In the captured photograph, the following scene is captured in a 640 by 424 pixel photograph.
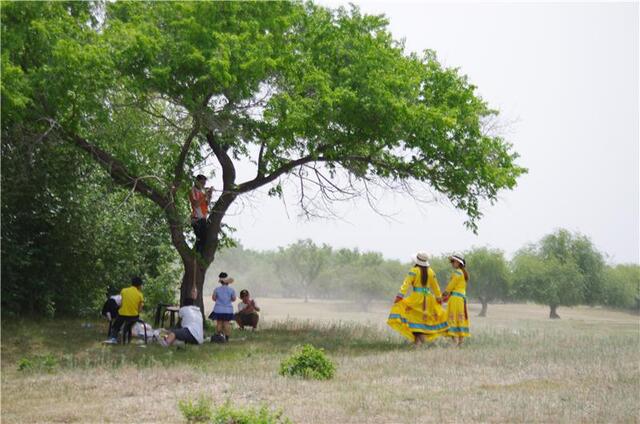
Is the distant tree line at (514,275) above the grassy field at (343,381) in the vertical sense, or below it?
above

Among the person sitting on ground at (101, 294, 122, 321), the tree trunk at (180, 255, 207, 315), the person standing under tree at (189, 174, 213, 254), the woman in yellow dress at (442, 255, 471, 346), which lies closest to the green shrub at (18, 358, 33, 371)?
the person sitting on ground at (101, 294, 122, 321)

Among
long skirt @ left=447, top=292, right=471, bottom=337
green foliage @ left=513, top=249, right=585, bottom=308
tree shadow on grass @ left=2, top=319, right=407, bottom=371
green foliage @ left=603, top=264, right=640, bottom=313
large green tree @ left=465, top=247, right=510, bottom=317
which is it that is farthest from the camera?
green foliage @ left=603, top=264, right=640, bottom=313

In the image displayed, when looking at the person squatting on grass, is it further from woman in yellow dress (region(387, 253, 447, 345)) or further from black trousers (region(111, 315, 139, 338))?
woman in yellow dress (region(387, 253, 447, 345))

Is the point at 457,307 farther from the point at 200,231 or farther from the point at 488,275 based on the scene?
the point at 488,275

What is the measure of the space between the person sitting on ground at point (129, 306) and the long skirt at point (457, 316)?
6.84m

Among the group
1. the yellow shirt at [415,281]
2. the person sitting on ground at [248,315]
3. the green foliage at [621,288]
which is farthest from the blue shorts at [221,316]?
the green foliage at [621,288]

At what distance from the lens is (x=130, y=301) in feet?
50.6

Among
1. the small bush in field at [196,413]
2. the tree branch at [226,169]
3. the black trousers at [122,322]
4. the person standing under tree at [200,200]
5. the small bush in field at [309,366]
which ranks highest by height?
the tree branch at [226,169]

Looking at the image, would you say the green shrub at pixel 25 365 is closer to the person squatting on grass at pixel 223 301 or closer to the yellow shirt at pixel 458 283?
the person squatting on grass at pixel 223 301

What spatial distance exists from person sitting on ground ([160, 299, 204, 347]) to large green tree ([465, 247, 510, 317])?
46.8 meters

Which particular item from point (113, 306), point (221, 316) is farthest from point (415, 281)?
point (113, 306)

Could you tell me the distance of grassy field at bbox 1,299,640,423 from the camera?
847cm

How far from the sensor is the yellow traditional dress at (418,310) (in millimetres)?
15695

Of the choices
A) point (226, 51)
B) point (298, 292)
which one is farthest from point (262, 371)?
point (298, 292)
